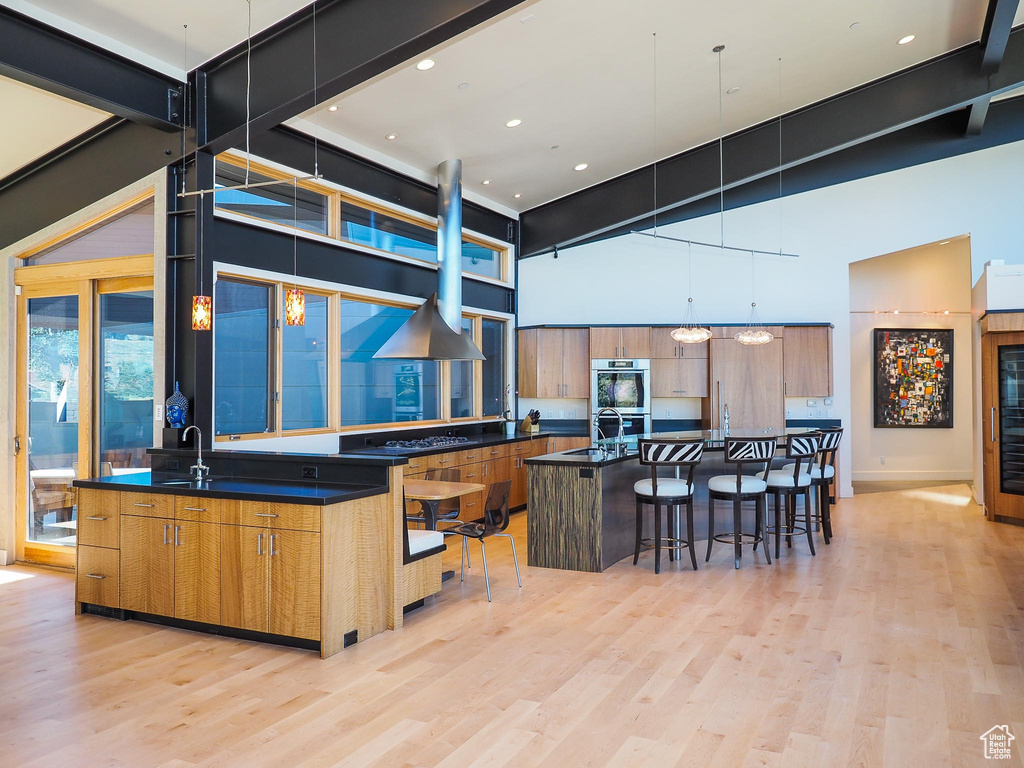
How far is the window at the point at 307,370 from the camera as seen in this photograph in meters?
6.34

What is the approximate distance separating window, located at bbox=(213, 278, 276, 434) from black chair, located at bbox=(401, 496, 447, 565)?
1895mm

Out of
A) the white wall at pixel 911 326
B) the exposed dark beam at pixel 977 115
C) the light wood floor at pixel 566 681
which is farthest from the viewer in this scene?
the white wall at pixel 911 326

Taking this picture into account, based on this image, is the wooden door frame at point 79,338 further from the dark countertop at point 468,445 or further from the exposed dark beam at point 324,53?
the dark countertop at point 468,445

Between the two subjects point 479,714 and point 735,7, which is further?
point 735,7

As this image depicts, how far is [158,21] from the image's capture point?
4691 mm

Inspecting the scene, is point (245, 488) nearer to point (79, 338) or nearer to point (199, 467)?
point (199, 467)

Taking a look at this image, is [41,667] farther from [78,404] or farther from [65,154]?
[65,154]

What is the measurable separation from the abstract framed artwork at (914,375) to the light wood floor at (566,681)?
6.29 m

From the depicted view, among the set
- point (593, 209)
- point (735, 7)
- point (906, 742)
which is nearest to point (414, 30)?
point (735, 7)

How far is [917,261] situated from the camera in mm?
11281

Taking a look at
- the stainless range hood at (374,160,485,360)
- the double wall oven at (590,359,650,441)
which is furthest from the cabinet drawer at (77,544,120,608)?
the double wall oven at (590,359,650,441)

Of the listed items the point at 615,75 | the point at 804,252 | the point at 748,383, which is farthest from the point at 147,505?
the point at 804,252

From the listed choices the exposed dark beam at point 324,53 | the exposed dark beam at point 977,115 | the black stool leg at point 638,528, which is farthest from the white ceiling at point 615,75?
the black stool leg at point 638,528

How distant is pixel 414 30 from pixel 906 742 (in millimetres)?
4331
